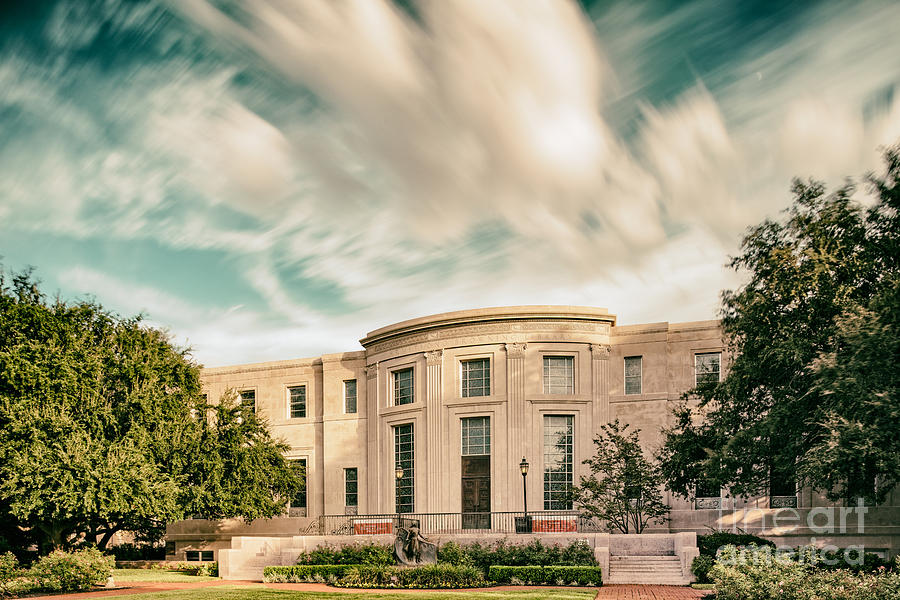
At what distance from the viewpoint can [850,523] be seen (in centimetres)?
3203

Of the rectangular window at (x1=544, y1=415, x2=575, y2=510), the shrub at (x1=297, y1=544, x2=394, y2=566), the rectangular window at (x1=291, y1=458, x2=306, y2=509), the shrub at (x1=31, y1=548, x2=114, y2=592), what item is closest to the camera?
the shrub at (x1=31, y1=548, x2=114, y2=592)

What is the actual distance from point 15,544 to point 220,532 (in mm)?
9789

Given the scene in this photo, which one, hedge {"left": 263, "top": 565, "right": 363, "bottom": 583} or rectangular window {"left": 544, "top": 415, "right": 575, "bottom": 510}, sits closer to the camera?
hedge {"left": 263, "top": 565, "right": 363, "bottom": 583}

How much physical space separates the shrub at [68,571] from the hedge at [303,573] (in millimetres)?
5594

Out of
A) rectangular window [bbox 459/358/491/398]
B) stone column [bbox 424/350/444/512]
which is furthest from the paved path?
rectangular window [bbox 459/358/491/398]

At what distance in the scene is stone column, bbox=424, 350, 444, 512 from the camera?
120 feet

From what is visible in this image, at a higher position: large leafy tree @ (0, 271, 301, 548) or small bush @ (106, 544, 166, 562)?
large leafy tree @ (0, 271, 301, 548)

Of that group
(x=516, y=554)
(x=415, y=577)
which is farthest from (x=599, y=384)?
(x=415, y=577)

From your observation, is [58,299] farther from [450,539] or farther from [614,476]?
[614,476]

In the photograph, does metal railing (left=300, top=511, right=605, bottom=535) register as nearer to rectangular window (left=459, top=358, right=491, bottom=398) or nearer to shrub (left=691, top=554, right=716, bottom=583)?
rectangular window (left=459, top=358, right=491, bottom=398)

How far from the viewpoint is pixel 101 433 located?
3053 cm

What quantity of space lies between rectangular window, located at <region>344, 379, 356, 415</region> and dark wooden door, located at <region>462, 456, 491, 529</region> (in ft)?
26.6

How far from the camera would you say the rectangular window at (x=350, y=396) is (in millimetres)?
42188

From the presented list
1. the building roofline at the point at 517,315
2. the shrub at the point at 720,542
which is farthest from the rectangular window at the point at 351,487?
the shrub at the point at 720,542
